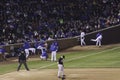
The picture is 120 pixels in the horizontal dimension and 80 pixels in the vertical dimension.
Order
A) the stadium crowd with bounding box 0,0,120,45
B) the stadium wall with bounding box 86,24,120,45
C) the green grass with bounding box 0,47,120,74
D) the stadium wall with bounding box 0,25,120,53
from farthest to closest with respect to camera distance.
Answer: the stadium wall with bounding box 86,24,120,45, the stadium wall with bounding box 0,25,120,53, the stadium crowd with bounding box 0,0,120,45, the green grass with bounding box 0,47,120,74

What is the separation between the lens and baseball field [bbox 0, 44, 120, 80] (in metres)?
26.7

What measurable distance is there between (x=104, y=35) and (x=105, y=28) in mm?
766

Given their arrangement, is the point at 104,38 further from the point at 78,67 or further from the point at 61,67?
the point at 61,67

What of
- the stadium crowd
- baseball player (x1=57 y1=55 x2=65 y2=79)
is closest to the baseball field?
baseball player (x1=57 y1=55 x2=65 y2=79)

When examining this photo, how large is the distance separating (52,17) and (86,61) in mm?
12968

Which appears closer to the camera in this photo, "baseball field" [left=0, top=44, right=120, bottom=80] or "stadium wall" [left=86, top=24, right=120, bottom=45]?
"baseball field" [left=0, top=44, right=120, bottom=80]

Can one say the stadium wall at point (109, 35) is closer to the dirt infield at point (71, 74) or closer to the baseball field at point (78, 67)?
the baseball field at point (78, 67)

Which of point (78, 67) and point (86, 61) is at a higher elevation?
point (86, 61)

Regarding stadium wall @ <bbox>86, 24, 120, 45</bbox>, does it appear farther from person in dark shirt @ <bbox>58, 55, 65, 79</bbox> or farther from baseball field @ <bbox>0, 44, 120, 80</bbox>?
person in dark shirt @ <bbox>58, 55, 65, 79</bbox>

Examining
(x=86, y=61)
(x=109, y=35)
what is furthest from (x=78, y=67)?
(x=109, y=35)

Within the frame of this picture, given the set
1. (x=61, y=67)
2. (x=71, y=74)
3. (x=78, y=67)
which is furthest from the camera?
(x=78, y=67)

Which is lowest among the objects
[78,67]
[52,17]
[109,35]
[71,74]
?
[71,74]

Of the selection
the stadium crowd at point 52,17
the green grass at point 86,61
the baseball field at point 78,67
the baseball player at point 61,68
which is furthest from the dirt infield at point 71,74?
the stadium crowd at point 52,17

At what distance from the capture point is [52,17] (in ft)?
146
